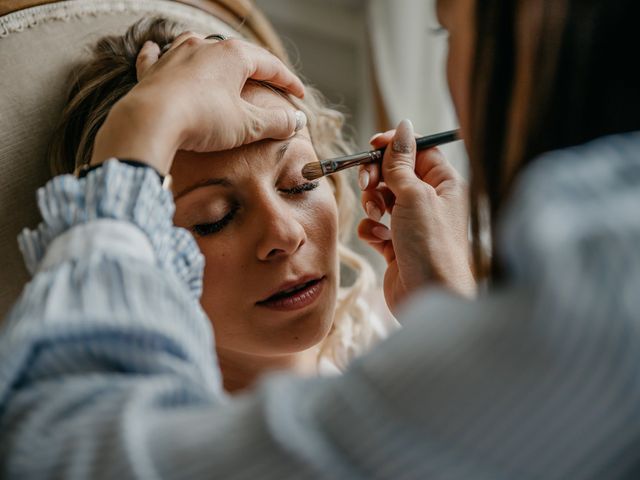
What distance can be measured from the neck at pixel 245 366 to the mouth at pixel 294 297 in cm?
15

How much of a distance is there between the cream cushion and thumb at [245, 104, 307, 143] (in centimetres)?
33

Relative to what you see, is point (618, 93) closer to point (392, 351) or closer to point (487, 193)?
point (487, 193)

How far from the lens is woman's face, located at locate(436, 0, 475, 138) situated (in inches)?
22.8

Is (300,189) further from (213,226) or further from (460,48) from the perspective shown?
(460,48)

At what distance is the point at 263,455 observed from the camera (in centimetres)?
42

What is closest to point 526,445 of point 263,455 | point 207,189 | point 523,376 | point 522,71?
point 523,376

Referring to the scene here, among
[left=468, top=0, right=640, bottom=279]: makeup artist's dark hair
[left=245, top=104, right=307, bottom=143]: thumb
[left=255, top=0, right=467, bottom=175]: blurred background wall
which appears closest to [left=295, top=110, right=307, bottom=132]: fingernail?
[left=245, top=104, right=307, bottom=143]: thumb

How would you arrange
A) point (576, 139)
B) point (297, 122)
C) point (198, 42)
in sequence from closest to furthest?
point (576, 139)
point (198, 42)
point (297, 122)

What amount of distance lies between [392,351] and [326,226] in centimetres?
63

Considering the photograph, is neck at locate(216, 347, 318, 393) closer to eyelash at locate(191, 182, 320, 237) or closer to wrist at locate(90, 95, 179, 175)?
eyelash at locate(191, 182, 320, 237)

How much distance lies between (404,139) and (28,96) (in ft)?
1.74

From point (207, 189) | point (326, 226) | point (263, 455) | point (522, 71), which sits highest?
point (522, 71)

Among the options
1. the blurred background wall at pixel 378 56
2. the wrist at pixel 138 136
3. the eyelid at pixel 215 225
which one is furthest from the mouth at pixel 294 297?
the blurred background wall at pixel 378 56

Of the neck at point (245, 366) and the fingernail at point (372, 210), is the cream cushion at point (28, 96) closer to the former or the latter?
the neck at point (245, 366)
